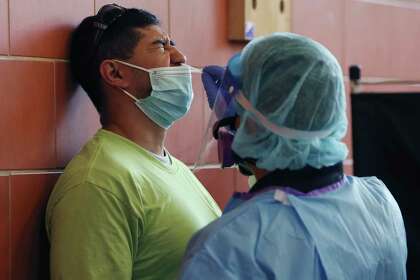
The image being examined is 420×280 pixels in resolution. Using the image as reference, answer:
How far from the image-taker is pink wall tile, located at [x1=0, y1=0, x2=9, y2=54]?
1.68 meters

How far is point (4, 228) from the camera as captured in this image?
66.5 inches

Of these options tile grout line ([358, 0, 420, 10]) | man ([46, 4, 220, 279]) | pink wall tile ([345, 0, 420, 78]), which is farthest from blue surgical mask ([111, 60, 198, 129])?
tile grout line ([358, 0, 420, 10])

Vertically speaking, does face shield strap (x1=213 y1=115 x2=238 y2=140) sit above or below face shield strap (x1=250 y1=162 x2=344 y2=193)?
above

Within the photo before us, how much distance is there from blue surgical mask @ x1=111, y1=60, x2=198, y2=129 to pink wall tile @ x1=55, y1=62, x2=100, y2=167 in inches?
5.2

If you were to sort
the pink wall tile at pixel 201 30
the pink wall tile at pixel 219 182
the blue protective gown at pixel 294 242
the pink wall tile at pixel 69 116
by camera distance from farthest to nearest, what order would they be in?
the pink wall tile at pixel 219 182, the pink wall tile at pixel 201 30, the pink wall tile at pixel 69 116, the blue protective gown at pixel 294 242

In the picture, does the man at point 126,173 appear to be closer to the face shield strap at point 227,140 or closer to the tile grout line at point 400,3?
the face shield strap at point 227,140

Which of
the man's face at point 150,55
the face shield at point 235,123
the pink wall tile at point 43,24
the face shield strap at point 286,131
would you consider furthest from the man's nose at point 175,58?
the face shield strap at point 286,131

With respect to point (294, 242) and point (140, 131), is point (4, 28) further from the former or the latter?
point (294, 242)

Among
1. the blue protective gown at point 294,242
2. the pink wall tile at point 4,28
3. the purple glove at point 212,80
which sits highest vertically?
the pink wall tile at point 4,28

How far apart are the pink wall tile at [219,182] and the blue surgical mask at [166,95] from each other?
43cm

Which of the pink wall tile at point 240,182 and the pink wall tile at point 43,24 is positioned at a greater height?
the pink wall tile at point 43,24

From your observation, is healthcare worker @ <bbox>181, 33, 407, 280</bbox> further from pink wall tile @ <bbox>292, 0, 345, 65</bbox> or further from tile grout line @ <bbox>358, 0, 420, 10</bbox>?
tile grout line @ <bbox>358, 0, 420, 10</bbox>

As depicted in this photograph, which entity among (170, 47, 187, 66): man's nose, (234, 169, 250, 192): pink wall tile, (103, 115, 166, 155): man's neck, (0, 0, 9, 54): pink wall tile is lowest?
(234, 169, 250, 192): pink wall tile

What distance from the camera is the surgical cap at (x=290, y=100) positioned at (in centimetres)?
131
